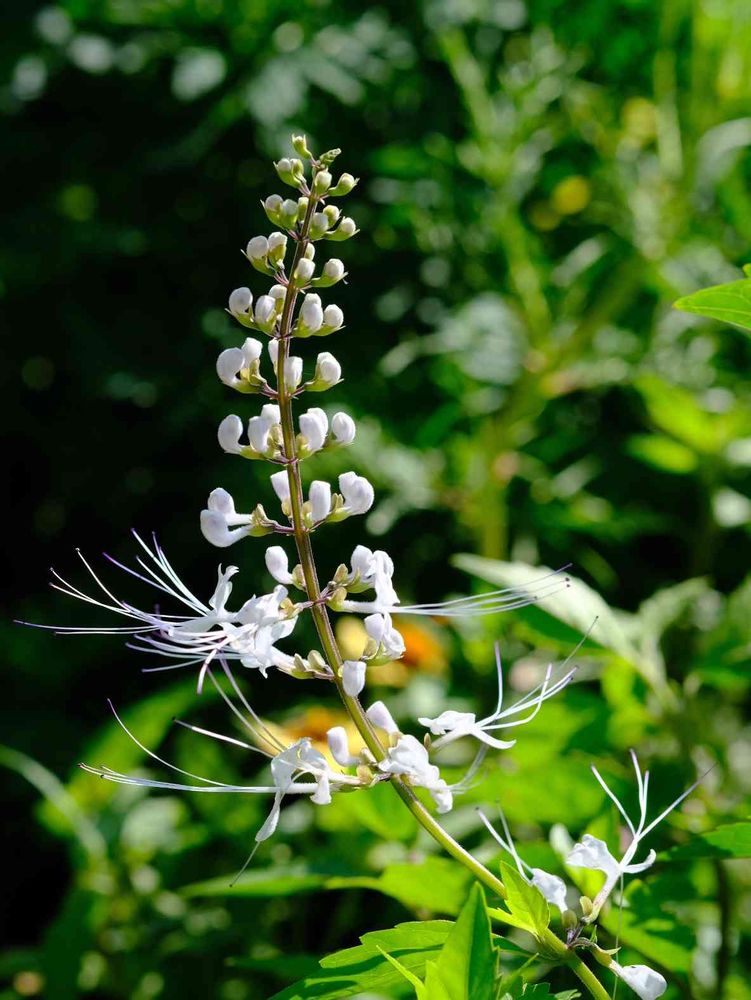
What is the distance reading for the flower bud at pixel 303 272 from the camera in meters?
0.64

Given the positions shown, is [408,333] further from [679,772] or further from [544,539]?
[679,772]

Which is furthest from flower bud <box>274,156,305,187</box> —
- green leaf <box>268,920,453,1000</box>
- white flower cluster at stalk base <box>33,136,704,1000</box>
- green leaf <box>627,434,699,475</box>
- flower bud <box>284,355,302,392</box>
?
green leaf <box>627,434,699,475</box>

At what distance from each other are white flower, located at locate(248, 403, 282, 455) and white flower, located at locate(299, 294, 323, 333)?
2.2 inches

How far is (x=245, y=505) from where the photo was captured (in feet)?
5.23

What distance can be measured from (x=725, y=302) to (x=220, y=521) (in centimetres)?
32

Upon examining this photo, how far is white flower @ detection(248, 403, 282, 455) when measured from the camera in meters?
0.66

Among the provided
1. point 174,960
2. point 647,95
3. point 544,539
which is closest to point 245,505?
point 544,539

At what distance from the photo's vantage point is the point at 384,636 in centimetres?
66

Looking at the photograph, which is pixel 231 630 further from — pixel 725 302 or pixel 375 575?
pixel 725 302

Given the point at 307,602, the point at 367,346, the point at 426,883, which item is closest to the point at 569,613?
the point at 426,883

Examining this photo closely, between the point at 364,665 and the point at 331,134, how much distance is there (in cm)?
133

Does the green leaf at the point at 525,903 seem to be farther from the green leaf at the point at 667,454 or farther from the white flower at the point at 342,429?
the green leaf at the point at 667,454

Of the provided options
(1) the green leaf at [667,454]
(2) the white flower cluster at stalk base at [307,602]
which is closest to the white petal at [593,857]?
(2) the white flower cluster at stalk base at [307,602]

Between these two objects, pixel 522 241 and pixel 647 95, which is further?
pixel 647 95
